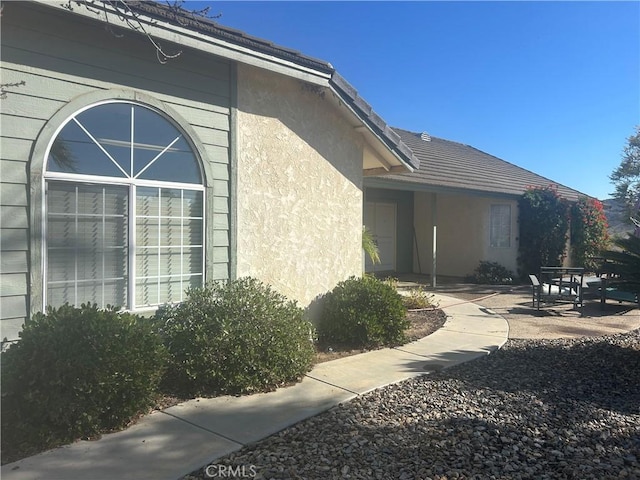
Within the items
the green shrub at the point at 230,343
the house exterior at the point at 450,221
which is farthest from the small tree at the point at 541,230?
the green shrub at the point at 230,343

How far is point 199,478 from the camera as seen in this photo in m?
3.28

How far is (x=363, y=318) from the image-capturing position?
6.87 m

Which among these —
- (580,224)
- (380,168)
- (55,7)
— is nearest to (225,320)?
(55,7)

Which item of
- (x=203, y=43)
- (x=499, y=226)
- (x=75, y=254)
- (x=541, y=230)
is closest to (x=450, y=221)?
(x=499, y=226)

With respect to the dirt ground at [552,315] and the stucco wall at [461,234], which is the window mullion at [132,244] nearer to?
the dirt ground at [552,315]

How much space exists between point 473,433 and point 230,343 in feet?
8.11

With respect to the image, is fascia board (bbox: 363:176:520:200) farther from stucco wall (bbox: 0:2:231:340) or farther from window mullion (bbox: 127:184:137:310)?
window mullion (bbox: 127:184:137:310)

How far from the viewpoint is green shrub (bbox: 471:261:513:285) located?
592 inches

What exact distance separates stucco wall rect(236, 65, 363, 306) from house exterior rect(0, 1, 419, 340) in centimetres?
2

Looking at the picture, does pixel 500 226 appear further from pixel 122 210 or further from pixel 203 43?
pixel 122 210

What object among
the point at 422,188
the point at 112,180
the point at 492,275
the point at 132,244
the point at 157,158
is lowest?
the point at 492,275

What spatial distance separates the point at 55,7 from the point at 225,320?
134 inches

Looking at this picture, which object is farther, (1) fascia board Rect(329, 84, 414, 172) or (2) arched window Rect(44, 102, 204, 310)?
(1) fascia board Rect(329, 84, 414, 172)

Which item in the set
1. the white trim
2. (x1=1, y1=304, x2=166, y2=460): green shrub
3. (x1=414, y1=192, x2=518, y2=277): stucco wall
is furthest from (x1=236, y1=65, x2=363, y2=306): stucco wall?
(x1=414, y1=192, x2=518, y2=277): stucco wall
